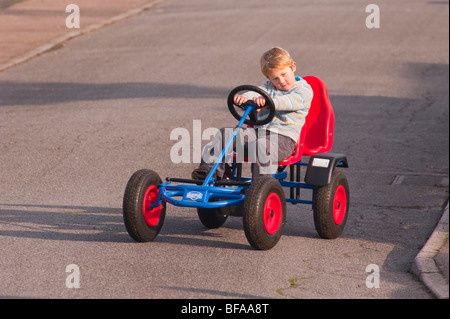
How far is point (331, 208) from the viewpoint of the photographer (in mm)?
6426

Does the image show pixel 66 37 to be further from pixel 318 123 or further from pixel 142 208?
pixel 142 208

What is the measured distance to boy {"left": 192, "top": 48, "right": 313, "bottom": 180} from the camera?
20.8ft

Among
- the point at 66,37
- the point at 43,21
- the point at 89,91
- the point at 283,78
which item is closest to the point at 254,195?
the point at 283,78

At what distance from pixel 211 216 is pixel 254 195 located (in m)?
0.94

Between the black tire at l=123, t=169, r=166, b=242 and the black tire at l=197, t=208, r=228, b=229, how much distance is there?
1.39ft

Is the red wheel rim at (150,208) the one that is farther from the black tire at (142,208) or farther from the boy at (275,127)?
the boy at (275,127)

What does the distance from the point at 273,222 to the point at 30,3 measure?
606 inches

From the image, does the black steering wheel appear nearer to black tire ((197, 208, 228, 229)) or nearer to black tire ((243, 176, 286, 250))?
black tire ((243, 176, 286, 250))

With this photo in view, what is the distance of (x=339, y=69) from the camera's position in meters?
15.2

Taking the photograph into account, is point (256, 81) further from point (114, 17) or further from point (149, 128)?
point (114, 17)
